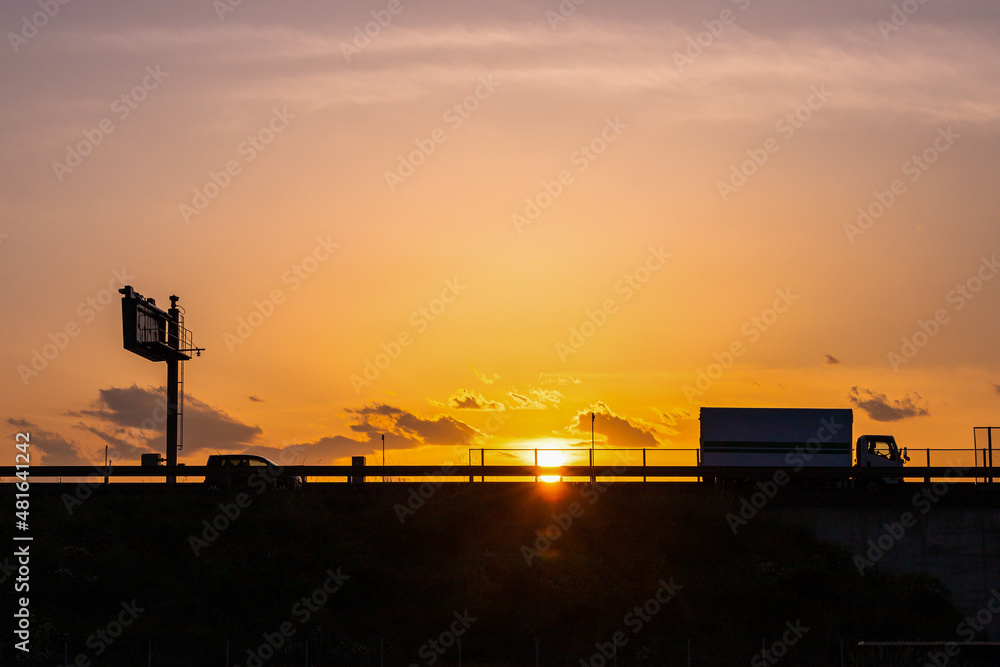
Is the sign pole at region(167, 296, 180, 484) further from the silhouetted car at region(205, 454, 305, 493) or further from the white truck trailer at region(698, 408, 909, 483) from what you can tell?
the white truck trailer at region(698, 408, 909, 483)

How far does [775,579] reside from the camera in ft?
100

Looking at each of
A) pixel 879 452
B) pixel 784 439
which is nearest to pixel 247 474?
pixel 784 439

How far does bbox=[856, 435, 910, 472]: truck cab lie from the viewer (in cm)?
4322

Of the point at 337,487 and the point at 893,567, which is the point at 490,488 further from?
the point at 893,567

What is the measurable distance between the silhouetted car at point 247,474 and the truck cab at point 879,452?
73.9 feet

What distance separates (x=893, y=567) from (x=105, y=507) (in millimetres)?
24525

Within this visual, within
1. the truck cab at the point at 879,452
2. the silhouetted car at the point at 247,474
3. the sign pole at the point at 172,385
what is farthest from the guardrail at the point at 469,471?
the sign pole at the point at 172,385

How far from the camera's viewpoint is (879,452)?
1711 inches

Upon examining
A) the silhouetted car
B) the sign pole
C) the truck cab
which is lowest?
the silhouetted car

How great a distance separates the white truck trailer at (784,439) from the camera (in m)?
43.7

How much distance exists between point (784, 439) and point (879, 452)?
3747mm

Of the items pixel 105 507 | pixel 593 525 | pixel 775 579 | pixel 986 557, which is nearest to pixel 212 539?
pixel 105 507

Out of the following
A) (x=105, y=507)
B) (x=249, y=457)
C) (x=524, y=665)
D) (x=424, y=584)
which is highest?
(x=249, y=457)

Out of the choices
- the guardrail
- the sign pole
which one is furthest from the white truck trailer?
the sign pole
